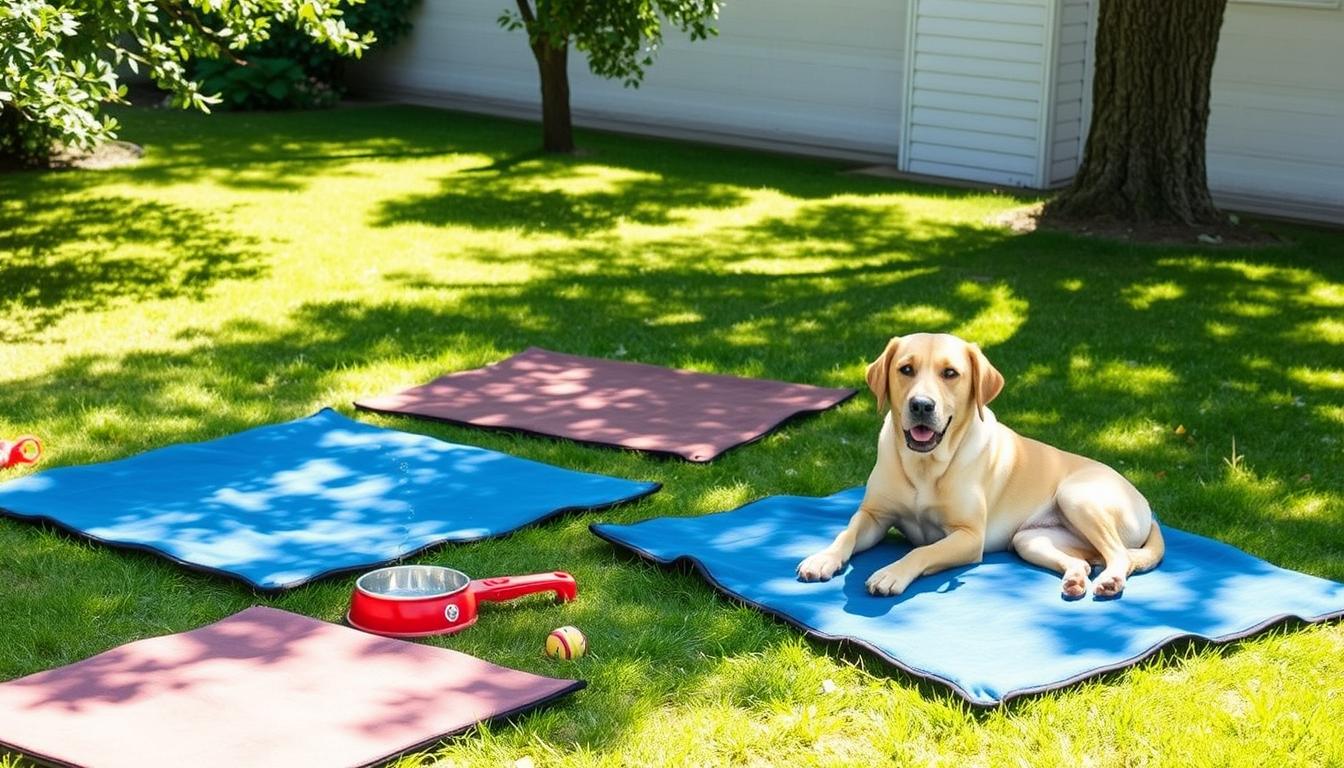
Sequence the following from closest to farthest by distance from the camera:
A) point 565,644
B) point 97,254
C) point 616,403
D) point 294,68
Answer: point 565,644 < point 616,403 < point 97,254 < point 294,68

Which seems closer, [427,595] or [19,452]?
[427,595]

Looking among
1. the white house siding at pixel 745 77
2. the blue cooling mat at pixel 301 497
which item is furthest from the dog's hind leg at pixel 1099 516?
the white house siding at pixel 745 77

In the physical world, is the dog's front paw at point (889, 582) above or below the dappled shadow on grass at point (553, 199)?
below

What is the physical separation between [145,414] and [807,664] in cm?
382

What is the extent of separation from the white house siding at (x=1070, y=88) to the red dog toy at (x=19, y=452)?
9.78 meters

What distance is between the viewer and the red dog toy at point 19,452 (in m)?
6.32

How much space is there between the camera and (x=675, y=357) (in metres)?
8.34

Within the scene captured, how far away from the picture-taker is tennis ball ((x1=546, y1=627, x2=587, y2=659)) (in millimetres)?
4582

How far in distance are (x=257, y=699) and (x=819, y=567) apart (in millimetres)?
1830

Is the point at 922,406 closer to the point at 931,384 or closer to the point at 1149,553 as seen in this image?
the point at 931,384

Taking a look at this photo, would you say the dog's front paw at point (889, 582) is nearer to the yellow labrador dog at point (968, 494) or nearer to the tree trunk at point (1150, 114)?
the yellow labrador dog at point (968, 494)

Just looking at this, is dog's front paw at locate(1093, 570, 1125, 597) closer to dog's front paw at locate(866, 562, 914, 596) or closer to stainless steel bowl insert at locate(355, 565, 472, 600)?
dog's front paw at locate(866, 562, 914, 596)

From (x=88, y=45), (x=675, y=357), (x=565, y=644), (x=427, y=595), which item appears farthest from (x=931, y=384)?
(x=88, y=45)

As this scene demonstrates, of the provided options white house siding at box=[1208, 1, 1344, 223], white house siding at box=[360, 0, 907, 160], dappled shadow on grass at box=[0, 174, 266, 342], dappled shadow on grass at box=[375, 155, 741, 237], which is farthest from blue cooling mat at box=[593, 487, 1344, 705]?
white house siding at box=[360, 0, 907, 160]
